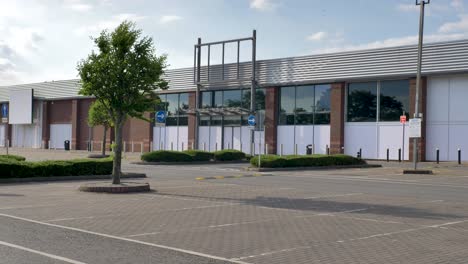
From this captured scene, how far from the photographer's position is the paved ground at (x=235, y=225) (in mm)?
8547

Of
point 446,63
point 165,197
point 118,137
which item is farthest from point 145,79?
point 446,63

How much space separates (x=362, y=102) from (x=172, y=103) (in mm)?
17791

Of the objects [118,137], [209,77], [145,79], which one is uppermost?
[209,77]

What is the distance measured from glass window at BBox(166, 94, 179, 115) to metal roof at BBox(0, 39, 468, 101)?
127cm

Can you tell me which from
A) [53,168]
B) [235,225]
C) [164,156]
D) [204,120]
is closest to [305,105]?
[204,120]

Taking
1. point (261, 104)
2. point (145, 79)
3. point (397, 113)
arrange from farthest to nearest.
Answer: point (261, 104) < point (397, 113) < point (145, 79)

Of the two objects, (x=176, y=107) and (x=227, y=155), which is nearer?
(x=227, y=155)

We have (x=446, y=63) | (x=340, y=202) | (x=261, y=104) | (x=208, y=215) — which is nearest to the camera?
(x=208, y=215)

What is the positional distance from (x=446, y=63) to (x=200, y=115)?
1949cm

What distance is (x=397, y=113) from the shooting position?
3766 centimetres

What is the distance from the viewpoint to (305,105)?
42.3m

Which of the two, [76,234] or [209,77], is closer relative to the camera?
[76,234]

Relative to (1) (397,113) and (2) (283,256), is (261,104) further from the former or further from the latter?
(2) (283,256)

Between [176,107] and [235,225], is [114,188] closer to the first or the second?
[235,225]
